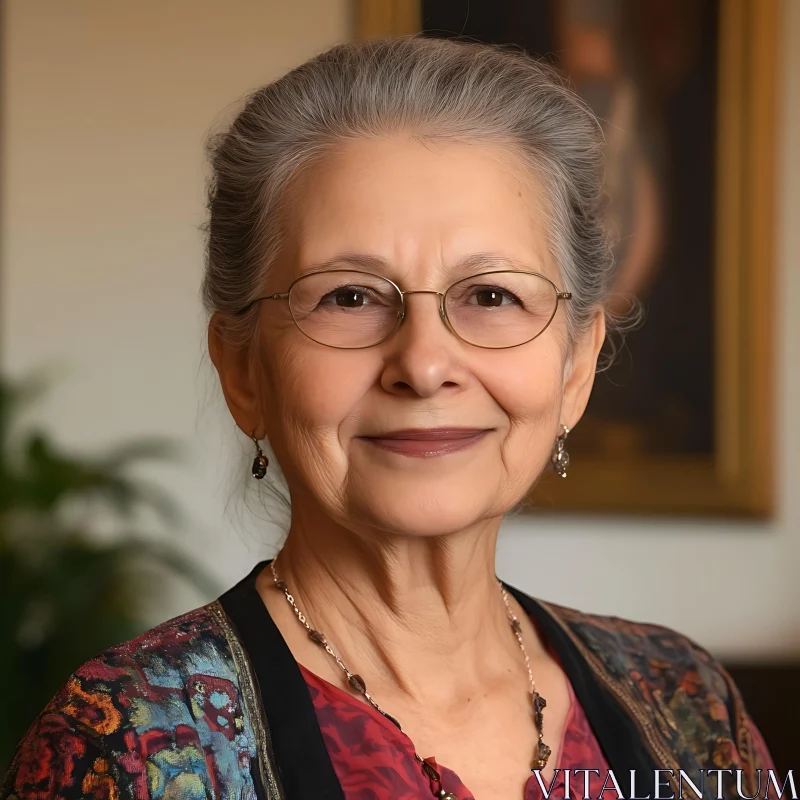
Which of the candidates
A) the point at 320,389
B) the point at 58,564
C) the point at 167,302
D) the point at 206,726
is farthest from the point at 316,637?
the point at 167,302

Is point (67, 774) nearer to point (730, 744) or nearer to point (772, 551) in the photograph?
point (730, 744)

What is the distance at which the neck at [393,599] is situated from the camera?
127 cm

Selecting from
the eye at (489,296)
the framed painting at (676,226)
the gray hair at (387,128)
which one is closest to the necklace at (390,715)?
the gray hair at (387,128)

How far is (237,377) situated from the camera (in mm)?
1359

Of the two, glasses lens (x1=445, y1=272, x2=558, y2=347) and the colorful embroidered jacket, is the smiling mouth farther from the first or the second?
the colorful embroidered jacket

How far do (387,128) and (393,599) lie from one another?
544 millimetres

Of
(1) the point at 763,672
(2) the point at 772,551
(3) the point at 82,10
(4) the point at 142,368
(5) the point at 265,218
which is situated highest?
(3) the point at 82,10

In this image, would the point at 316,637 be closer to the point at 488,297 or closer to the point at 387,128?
the point at 488,297

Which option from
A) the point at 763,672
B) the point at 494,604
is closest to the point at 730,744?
the point at 494,604

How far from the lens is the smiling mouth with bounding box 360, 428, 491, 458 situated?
46.6 inches

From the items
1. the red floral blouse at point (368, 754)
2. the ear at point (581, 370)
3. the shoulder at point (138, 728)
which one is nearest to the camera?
the shoulder at point (138, 728)

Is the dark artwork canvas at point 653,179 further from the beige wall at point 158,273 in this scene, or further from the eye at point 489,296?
the eye at point 489,296

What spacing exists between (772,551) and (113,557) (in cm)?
187

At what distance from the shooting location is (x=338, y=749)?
1188 millimetres
